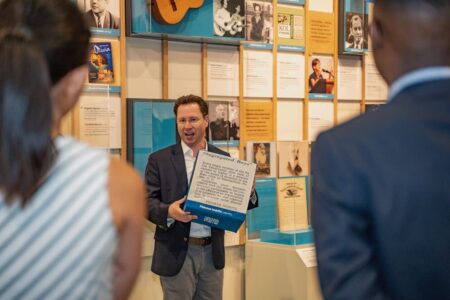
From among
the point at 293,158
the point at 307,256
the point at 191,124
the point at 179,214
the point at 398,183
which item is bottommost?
the point at 307,256

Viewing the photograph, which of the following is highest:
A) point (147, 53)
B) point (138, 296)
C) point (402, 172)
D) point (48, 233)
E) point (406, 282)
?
point (147, 53)

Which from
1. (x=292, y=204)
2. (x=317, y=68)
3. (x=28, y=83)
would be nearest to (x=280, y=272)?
(x=292, y=204)

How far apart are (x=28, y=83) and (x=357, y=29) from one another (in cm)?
518

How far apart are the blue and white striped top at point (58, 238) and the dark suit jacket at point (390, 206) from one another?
0.45 metres

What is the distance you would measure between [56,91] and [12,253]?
13.0 inches

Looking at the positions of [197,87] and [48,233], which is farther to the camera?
[197,87]

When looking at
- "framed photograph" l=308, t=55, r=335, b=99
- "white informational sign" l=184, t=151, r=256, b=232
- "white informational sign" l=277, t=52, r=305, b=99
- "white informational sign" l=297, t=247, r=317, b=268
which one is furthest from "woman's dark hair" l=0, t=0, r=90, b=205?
"framed photograph" l=308, t=55, r=335, b=99

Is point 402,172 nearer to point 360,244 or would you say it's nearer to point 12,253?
point 360,244

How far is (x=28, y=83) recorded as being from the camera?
1.20 metres

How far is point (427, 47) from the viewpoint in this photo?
128cm

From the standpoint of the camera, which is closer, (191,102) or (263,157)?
(191,102)

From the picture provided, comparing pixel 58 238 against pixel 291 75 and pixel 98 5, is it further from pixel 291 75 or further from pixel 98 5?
pixel 291 75

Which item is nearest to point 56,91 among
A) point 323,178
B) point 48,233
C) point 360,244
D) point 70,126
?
point 48,233

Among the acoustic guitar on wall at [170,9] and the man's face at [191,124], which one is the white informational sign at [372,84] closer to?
the acoustic guitar on wall at [170,9]
